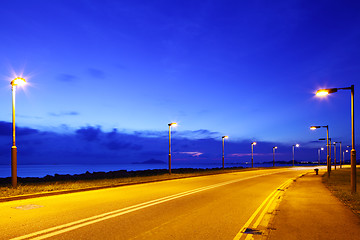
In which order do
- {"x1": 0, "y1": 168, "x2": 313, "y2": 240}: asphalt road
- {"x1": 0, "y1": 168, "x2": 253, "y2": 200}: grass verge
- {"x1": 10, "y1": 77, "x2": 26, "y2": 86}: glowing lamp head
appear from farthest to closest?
{"x1": 10, "y1": 77, "x2": 26, "y2": 86}: glowing lamp head → {"x1": 0, "y1": 168, "x2": 253, "y2": 200}: grass verge → {"x1": 0, "y1": 168, "x2": 313, "y2": 240}: asphalt road

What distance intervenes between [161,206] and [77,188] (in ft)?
23.3

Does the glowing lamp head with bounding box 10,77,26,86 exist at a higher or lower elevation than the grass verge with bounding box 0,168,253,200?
higher

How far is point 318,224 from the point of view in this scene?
882 centimetres

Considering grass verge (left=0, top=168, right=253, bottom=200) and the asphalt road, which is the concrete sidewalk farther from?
grass verge (left=0, top=168, right=253, bottom=200)

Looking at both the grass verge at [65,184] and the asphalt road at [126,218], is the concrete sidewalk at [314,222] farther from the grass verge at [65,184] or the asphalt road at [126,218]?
the grass verge at [65,184]

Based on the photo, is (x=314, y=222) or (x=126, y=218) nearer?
(x=314, y=222)

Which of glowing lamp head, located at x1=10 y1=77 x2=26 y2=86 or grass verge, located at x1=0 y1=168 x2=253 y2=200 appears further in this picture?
glowing lamp head, located at x1=10 y1=77 x2=26 y2=86

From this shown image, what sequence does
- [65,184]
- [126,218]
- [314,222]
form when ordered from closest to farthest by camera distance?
[314,222], [126,218], [65,184]

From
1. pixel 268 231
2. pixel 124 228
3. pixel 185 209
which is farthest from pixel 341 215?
pixel 124 228

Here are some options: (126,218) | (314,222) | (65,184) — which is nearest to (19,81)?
(65,184)

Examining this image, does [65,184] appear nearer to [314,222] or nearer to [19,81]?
[19,81]

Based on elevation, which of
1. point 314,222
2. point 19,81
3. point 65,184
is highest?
point 19,81

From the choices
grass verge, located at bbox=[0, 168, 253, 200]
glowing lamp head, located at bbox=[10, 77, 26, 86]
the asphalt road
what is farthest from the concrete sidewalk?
glowing lamp head, located at bbox=[10, 77, 26, 86]

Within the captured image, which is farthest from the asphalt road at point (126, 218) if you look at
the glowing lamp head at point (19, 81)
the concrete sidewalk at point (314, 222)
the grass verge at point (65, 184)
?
the glowing lamp head at point (19, 81)
